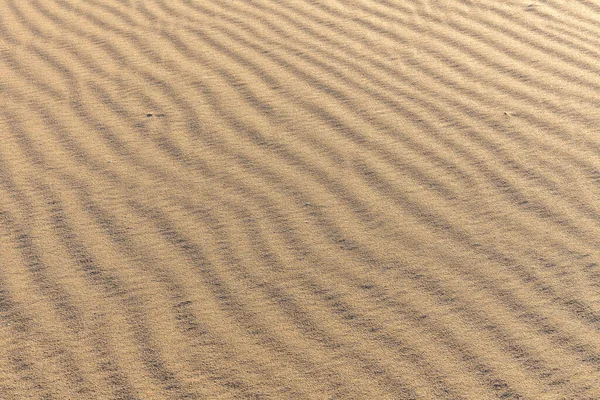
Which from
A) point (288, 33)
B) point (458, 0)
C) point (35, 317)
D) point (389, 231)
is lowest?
point (35, 317)

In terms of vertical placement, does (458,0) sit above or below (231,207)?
above

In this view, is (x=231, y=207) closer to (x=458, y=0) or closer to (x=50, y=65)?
(x=50, y=65)

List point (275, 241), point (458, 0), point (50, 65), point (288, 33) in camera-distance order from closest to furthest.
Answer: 1. point (275, 241)
2. point (50, 65)
3. point (288, 33)
4. point (458, 0)

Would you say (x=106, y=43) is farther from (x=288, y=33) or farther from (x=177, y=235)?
(x=177, y=235)

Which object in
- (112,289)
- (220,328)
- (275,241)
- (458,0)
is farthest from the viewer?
(458,0)

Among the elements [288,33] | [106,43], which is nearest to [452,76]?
[288,33]

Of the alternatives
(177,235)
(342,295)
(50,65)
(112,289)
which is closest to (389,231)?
(342,295)

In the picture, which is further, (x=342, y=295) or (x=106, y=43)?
(x=106, y=43)
